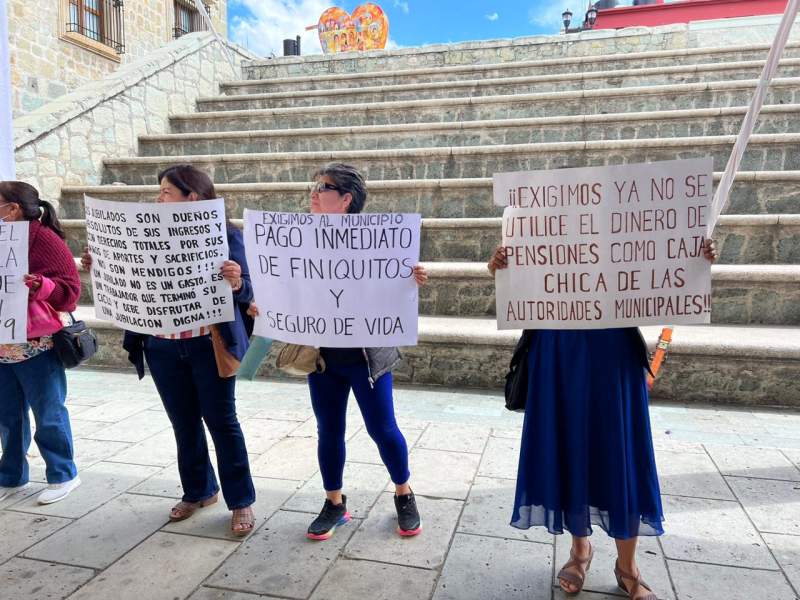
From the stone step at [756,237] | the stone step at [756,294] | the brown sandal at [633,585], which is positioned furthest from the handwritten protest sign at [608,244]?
the stone step at [756,237]

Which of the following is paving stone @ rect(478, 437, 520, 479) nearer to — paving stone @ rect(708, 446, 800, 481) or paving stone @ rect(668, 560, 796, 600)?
paving stone @ rect(668, 560, 796, 600)

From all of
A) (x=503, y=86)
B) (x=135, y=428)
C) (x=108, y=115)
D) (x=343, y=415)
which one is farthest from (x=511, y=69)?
(x=343, y=415)

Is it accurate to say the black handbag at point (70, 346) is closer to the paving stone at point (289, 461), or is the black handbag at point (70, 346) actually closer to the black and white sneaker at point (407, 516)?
the paving stone at point (289, 461)

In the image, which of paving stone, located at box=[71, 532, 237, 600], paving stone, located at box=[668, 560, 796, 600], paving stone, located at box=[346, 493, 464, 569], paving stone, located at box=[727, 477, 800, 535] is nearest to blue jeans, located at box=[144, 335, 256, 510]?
paving stone, located at box=[71, 532, 237, 600]

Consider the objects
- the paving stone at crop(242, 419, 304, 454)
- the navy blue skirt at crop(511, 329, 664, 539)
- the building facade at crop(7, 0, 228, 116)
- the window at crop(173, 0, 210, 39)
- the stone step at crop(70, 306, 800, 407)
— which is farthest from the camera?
the window at crop(173, 0, 210, 39)

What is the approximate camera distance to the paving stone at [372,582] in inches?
86.5

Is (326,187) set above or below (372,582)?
above

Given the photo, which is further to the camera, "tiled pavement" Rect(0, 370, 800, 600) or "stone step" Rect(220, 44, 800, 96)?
"stone step" Rect(220, 44, 800, 96)

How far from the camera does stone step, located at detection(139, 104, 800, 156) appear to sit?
6.58m

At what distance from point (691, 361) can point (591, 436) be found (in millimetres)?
2542

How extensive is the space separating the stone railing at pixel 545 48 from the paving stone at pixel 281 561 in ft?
28.0

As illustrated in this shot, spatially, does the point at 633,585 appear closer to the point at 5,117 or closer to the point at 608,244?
the point at 608,244

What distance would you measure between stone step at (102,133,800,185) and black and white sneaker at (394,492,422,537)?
4.53 m

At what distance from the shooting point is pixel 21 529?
8.95ft
